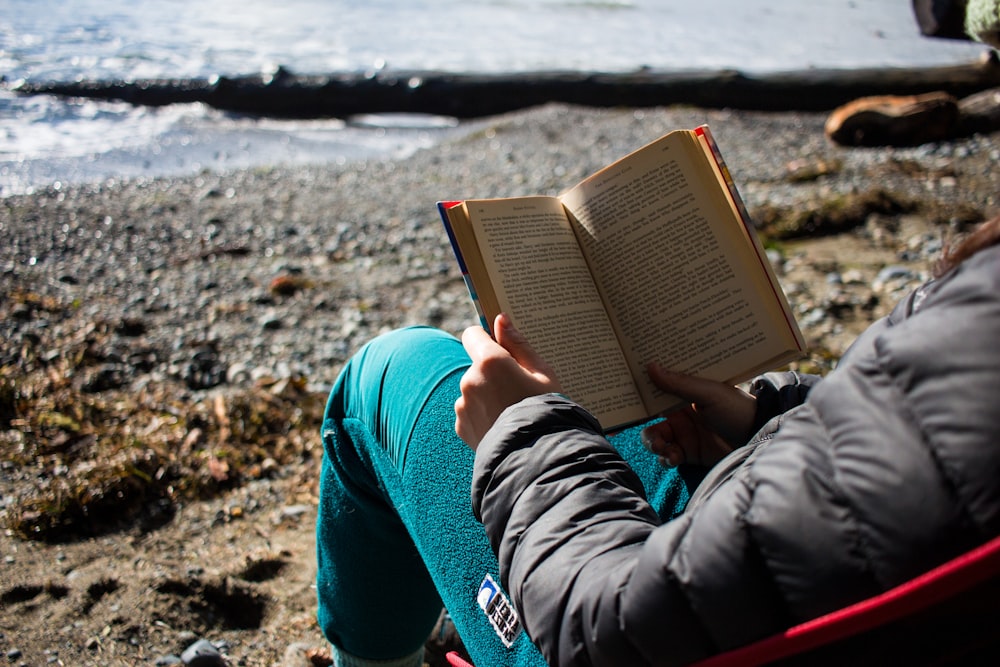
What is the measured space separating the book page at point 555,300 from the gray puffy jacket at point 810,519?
50cm

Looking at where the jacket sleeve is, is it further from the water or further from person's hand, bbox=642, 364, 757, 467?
the water

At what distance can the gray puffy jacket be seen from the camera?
81 cm

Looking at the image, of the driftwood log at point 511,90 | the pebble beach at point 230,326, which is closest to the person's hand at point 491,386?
the pebble beach at point 230,326

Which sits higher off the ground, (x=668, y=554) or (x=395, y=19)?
(x=395, y=19)

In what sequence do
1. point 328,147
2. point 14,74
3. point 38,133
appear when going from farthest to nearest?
1. point 14,74
2. point 328,147
3. point 38,133

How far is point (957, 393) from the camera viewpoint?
814 millimetres

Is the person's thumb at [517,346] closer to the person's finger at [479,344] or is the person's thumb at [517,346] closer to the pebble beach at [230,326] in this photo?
the person's finger at [479,344]

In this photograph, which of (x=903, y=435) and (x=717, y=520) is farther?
(x=717, y=520)

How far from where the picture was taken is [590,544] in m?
1.10

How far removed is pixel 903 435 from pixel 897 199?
5.66 m

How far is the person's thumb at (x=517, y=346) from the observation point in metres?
1.46

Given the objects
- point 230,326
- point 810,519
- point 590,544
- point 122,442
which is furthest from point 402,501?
point 230,326

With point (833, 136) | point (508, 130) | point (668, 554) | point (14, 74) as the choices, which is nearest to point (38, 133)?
point (14, 74)

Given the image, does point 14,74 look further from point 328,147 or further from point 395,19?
point 395,19
